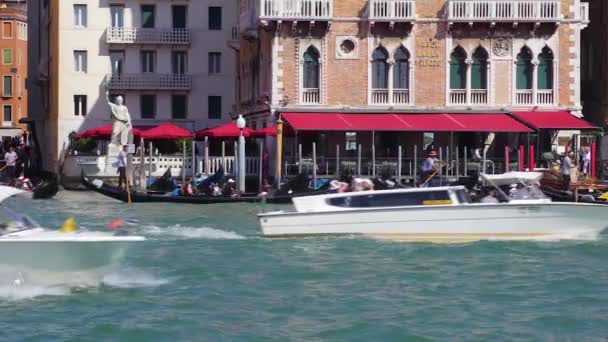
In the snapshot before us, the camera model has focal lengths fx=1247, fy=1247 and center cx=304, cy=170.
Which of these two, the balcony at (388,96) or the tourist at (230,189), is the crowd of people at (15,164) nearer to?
the tourist at (230,189)

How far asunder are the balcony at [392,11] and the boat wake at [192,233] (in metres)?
14.6

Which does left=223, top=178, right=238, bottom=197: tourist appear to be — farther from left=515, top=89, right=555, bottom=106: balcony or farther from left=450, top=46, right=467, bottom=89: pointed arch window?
left=515, top=89, right=555, bottom=106: balcony

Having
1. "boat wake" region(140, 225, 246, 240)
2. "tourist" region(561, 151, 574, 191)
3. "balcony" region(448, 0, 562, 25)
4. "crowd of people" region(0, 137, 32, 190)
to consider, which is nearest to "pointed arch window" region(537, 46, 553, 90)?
"balcony" region(448, 0, 562, 25)

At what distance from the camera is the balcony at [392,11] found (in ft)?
121

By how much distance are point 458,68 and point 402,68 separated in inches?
67.4

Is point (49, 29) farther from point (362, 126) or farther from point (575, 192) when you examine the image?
point (575, 192)

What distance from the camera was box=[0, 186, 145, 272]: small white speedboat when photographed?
1502 centimetres

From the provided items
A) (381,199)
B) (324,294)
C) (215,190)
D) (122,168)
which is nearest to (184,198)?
(215,190)

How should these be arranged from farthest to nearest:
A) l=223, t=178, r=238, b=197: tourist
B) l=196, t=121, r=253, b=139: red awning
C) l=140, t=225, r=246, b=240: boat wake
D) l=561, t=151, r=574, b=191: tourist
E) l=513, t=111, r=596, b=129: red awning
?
l=196, t=121, r=253, b=139: red awning, l=513, t=111, r=596, b=129: red awning, l=223, t=178, r=238, b=197: tourist, l=561, t=151, r=574, b=191: tourist, l=140, t=225, r=246, b=240: boat wake

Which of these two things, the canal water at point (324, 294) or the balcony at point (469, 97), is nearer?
the canal water at point (324, 294)

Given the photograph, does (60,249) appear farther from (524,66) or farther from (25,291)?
(524,66)

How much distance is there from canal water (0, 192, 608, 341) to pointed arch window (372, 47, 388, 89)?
15.5 m

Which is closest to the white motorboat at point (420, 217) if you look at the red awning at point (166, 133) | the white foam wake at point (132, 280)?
the white foam wake at point (132, 280)

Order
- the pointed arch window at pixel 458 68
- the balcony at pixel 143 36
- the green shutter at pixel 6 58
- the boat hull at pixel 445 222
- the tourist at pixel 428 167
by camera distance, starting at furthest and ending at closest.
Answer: the green shutter at pixel 6 58 < the balcony at pixel 143 36 < the pointed arch window at pixel 458 68 < the tourist at pixel 428 167 < the boat hull at pixel 445 222
